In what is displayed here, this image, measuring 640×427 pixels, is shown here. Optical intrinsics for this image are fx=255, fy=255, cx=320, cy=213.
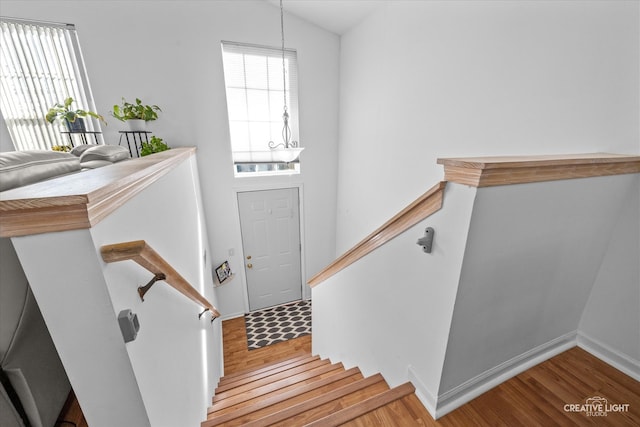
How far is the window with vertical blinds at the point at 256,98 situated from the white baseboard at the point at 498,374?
326 centimetres

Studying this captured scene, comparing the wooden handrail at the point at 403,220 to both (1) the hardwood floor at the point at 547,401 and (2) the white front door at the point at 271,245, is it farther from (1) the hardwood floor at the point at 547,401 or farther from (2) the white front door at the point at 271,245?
(2) the white front door at the point at 271,245

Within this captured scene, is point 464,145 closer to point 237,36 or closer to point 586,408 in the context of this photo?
point 586,408

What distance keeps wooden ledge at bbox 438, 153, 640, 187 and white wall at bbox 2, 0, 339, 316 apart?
3.19 meters

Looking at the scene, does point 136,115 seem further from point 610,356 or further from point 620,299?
point 610,356

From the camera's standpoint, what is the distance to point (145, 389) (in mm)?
810

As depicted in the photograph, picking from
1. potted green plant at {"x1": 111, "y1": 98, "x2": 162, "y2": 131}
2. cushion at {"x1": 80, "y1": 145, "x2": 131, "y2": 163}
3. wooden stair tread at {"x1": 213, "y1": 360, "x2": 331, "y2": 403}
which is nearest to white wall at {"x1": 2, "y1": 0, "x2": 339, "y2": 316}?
potted green plant at {"x1": 111, "y1": 98, "x2": 162, "y2": 131}

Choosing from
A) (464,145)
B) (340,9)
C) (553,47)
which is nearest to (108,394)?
(464,145)

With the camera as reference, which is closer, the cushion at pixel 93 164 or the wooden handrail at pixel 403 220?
the wooden handrail at pixel 403 220

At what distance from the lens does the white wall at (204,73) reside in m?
2.82

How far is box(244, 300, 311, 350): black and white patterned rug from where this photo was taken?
12.7 ft

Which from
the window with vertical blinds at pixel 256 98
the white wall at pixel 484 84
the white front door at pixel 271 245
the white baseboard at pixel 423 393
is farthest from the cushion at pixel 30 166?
the white front door at pixel 271 245

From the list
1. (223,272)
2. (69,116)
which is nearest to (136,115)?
(69,116)

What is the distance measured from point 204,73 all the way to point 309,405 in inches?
143

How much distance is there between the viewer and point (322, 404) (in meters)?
1.43
